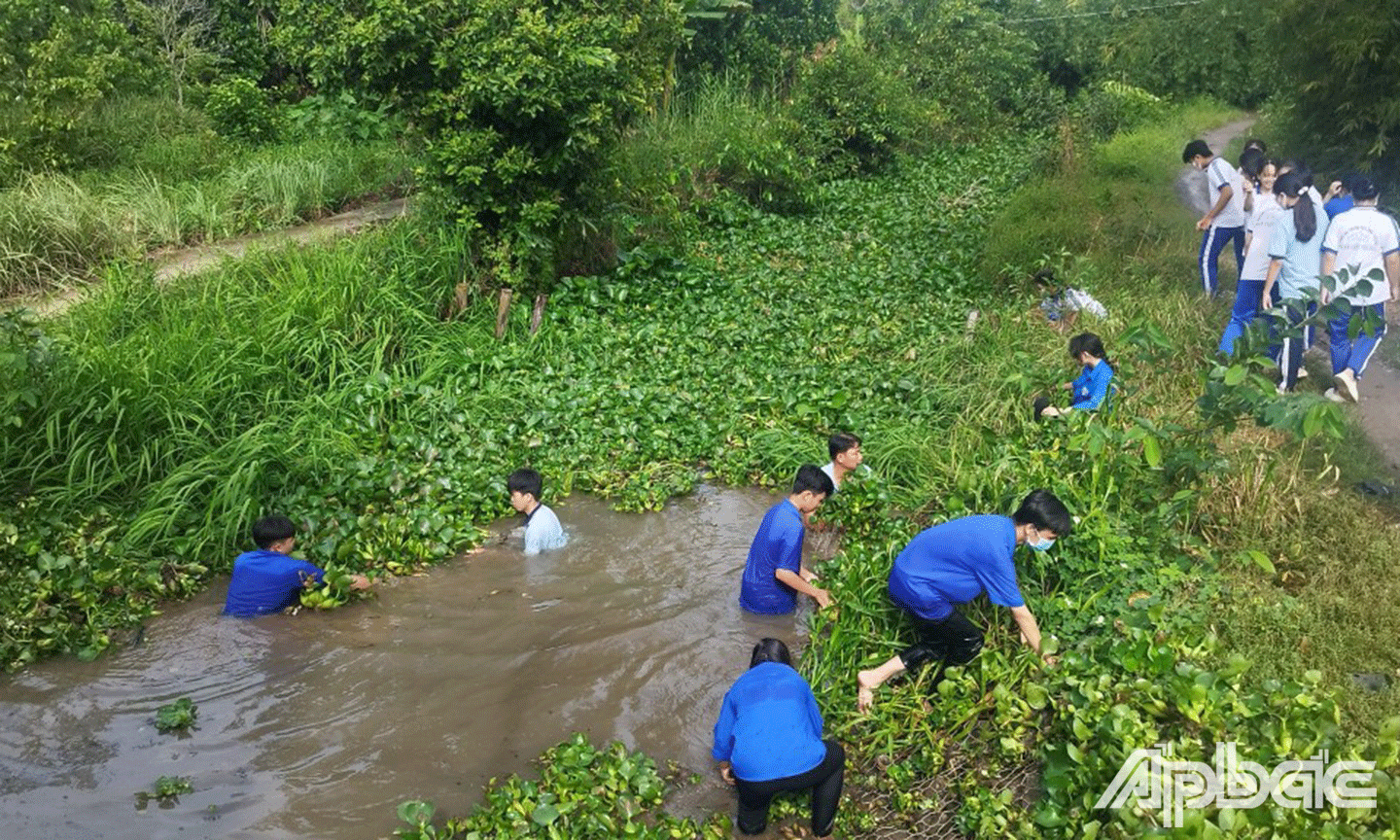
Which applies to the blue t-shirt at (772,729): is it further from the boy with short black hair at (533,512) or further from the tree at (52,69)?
the tree at (52,69)

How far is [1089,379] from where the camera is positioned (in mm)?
7227

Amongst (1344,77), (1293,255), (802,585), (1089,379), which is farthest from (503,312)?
(1344,77)

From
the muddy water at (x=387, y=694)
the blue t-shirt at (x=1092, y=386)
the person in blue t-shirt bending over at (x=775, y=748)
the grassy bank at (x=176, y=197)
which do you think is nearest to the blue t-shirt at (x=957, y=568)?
the person in blue t-shirt bending over at (x=775, y=748)

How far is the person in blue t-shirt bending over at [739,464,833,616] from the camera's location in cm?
592

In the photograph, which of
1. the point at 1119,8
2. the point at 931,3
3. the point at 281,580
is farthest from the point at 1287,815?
the point at 1119,8

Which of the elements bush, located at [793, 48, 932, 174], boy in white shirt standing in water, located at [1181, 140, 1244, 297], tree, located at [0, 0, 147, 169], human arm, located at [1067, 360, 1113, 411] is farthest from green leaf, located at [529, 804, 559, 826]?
bush, located at [793, 48, 932, 174]

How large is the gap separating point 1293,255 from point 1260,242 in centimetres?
33

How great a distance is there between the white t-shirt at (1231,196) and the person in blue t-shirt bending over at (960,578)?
5.55 meters

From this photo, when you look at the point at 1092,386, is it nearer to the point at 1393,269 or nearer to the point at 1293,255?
the point at 1293,255

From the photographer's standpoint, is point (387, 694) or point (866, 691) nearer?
point (866, 691)

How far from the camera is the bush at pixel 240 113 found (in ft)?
47.9

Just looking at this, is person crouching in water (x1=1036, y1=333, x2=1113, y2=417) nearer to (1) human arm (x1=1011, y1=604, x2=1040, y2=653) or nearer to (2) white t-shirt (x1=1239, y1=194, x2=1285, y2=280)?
(2) white t-shirt (x1=1239, y1=194, x2=1285, y2=280)

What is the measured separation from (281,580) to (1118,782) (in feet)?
15.6

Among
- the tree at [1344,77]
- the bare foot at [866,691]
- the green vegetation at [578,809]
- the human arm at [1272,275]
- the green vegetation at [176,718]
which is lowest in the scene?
the green vegetation at [176,718]
